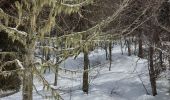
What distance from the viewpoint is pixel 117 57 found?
35781 mm

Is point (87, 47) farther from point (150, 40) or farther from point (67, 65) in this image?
point (67, 65)

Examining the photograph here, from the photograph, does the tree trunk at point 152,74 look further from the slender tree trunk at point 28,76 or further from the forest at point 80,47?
the slender tree trunk at point 28,76

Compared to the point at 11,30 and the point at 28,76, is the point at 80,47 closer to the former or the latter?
the point at 28,76

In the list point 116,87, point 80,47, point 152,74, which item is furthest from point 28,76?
point 116,87

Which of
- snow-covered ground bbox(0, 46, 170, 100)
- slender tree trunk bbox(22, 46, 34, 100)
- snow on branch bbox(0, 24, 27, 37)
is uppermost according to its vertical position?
snow on branch bbox(0, 24, 27, 37)

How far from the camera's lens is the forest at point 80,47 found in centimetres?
1044

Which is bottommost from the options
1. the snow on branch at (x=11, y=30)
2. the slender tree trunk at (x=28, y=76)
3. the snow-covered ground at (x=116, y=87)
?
the snow-covered ground at (x=116, y=87)

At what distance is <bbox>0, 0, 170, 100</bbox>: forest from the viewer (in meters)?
10.4

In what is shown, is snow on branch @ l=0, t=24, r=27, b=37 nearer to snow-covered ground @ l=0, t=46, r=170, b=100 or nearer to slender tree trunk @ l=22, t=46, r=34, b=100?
slender tree trunk @ l=22, t=46, r=34, b=100

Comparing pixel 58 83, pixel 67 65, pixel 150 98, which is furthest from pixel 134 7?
pixel 67 65

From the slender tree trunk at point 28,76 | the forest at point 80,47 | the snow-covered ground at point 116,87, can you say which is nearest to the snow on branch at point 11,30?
the forest at point 80,47

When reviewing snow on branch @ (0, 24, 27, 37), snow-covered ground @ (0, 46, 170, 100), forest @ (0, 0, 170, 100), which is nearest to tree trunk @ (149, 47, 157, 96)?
forest @ (0, 0, 170, 100)

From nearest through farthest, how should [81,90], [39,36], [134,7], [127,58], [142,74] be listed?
[39,36], [134,7], [81,90], [142,74], [127,58]

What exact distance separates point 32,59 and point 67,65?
25.3m
